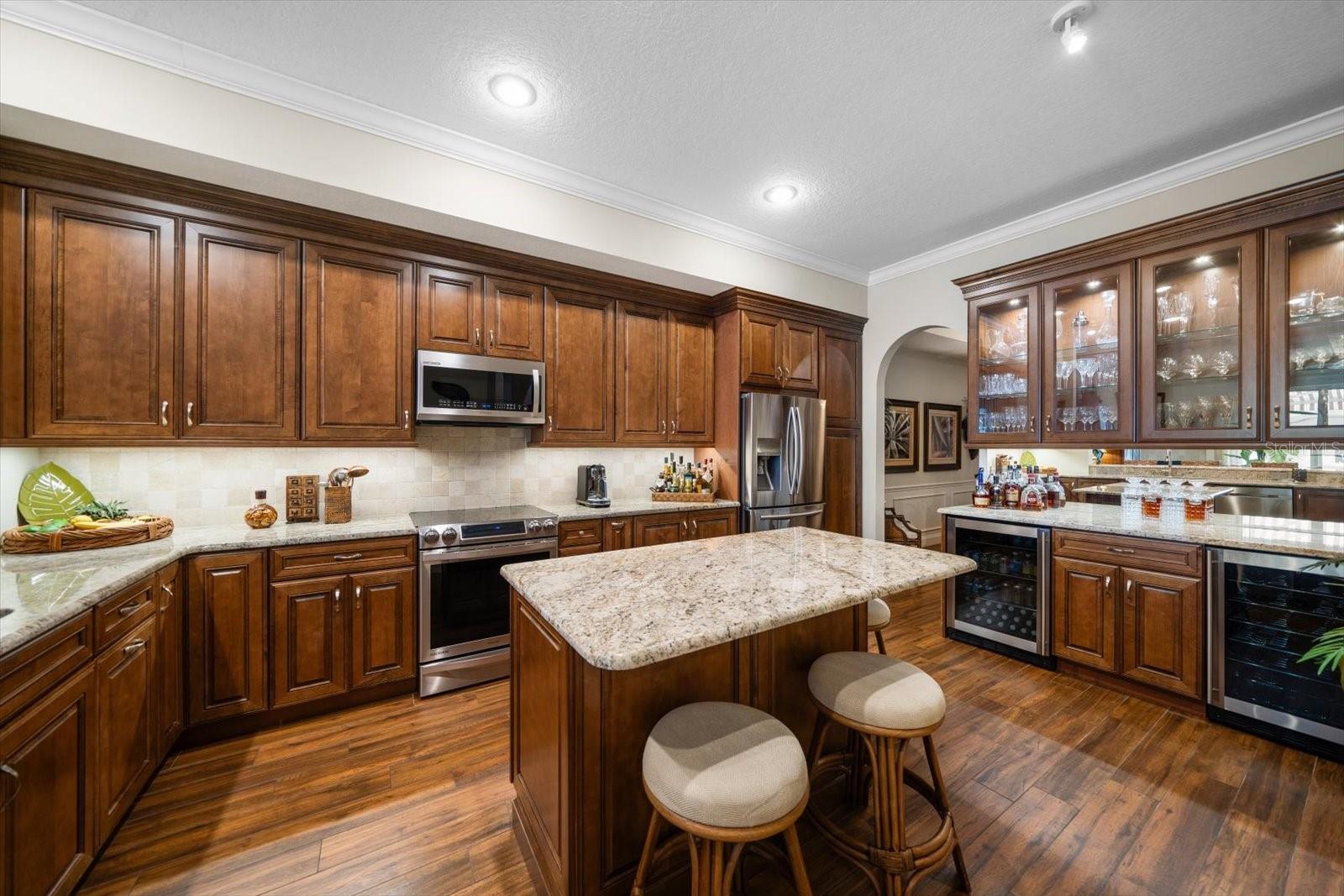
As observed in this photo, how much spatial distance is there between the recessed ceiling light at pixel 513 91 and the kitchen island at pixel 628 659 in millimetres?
2117

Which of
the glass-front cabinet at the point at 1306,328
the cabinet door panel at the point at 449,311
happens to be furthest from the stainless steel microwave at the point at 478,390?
the glass-front cabinet at the point at 1306,328

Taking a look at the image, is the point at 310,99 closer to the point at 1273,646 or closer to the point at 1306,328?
the point at 1306,328

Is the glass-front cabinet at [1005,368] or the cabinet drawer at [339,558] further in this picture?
the glass-front cabinet at [1005,368]

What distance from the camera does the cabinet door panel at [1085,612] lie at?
2729 mm

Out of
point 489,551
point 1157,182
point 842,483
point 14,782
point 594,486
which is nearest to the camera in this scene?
point 14,782

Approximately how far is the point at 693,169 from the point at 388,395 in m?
2.24

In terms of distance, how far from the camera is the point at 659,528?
345 centimetres

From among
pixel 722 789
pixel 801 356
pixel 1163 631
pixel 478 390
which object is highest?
pixel 801 356

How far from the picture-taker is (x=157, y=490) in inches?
99.1

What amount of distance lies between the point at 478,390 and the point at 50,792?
2204mm

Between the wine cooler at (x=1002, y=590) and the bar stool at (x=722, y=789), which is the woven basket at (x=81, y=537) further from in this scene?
the wine cooler at (x=1002, y=590)

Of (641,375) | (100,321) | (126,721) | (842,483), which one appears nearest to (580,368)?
(641,375)

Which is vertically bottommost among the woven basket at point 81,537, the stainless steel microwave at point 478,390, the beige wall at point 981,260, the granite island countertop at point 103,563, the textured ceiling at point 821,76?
the granite island countertop at point 103,563

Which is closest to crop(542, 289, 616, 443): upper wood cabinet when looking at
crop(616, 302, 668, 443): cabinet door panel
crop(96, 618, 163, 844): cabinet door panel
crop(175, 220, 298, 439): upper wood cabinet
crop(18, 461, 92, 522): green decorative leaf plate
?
crop(616, 302, 668, 443): cabinet door panel
